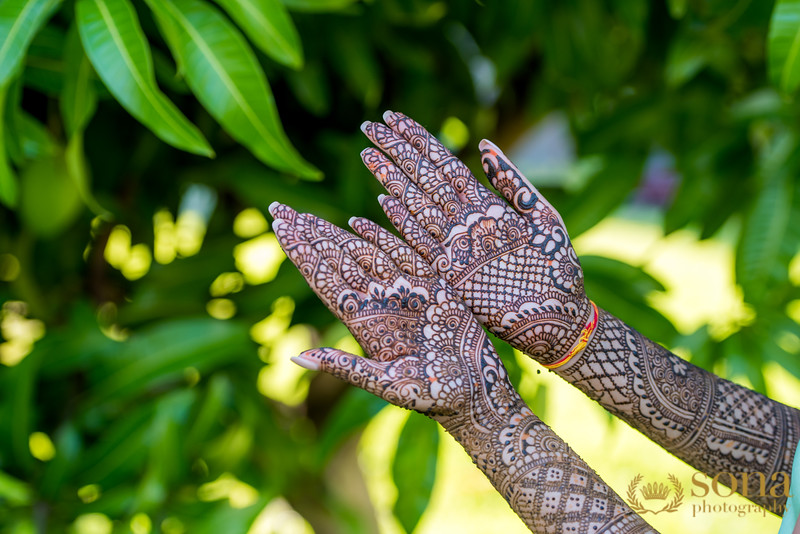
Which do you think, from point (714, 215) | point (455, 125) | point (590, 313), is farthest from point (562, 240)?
point (455, 125)

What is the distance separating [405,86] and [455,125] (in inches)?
7.8

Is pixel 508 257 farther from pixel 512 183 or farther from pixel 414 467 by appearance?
pixel 414 467

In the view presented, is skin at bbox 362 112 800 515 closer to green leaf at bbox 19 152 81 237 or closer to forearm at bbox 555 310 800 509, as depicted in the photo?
forearm at bbox 555 310 800 509

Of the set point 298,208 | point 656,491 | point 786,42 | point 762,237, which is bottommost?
point 298,208

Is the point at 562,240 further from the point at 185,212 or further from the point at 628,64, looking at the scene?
the point at 185,212

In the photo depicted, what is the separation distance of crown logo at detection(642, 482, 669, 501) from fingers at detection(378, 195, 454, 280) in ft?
0.67

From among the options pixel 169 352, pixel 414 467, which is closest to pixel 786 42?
pixel 414 467

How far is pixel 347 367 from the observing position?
0.38m

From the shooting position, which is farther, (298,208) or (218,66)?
(298,208)

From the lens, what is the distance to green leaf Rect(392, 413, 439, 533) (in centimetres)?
61

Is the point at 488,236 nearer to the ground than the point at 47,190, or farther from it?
farther from it

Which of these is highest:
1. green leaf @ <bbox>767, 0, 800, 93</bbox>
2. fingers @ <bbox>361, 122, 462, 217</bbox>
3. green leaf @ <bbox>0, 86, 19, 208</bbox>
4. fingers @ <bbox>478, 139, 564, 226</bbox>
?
green leaf @ <bbox>767, 0, 800, 93</bbox>

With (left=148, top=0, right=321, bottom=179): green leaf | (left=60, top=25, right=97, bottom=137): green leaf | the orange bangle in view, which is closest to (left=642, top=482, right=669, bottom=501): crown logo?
the orange bangle

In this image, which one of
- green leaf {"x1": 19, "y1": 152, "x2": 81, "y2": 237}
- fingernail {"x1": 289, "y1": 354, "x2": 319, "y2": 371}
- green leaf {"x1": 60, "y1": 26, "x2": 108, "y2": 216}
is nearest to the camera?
fingernail {"x1": 289, "y1": 354, "x2": 319, "y2": 371}
